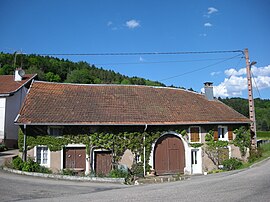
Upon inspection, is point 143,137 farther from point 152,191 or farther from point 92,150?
point 152,191

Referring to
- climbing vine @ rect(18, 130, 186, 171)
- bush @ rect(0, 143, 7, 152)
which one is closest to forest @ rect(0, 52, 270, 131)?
bush @ rect(0, 143, 7, 152)

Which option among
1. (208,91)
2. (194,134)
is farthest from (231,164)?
(208,91)

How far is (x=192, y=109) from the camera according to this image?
73.3ft

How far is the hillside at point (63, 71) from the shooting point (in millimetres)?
62188

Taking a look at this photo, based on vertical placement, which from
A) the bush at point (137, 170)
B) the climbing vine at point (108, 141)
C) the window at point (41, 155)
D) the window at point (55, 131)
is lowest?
the bush at point (137, 170)

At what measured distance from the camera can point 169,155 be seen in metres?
20.2

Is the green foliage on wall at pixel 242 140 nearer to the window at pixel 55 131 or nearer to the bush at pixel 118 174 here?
the bush at pixel 118 174

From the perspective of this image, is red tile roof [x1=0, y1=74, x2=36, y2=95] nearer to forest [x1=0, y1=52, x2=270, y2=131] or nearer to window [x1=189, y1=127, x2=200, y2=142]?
window [x1=189, y1=127, x2=200, y2=142]

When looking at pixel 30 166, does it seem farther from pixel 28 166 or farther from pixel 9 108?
pixel 9 108

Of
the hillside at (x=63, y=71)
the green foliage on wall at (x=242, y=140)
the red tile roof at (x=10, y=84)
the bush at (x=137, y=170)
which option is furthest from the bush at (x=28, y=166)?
the hillside at (x=63, y=71)

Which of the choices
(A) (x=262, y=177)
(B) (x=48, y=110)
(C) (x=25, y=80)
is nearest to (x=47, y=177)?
(B) (x=48, y=110)

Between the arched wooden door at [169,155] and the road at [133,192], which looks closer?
the road at [133,192]

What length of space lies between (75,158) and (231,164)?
36.0 ft

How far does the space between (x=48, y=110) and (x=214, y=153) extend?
12.5 meters
